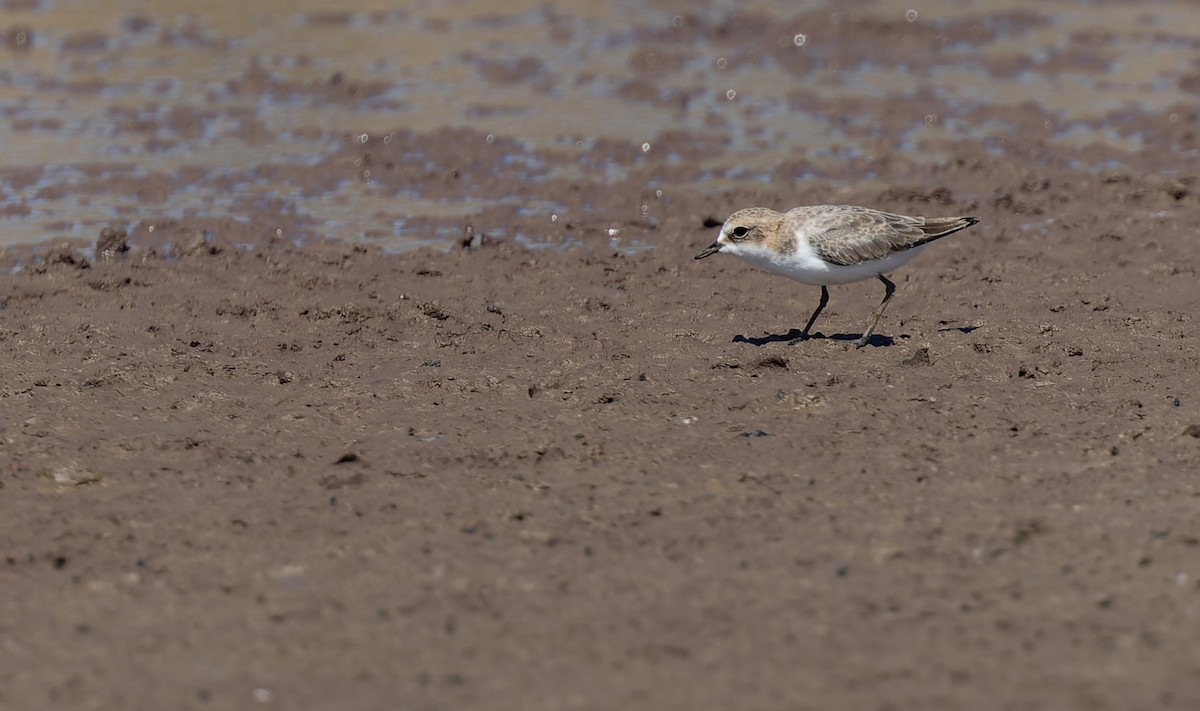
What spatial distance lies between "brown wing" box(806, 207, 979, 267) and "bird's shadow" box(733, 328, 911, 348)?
0.63 metres

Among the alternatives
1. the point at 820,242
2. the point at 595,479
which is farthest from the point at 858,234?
the point at 595,479

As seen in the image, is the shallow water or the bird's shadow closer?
the bird's shadow

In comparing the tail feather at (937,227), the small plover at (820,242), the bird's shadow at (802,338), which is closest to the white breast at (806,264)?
the small plover at (820,242)

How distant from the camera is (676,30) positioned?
84.0 feet

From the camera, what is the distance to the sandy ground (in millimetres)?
6082

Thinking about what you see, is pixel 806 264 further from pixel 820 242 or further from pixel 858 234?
pixel 858 234

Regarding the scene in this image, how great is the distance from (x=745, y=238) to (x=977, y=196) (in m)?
5.97

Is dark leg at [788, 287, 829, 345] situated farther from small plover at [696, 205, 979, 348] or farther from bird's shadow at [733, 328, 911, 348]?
small plover at [696, 205, 979, 348]

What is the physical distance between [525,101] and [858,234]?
1077 centimetres

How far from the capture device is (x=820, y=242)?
10.2 m

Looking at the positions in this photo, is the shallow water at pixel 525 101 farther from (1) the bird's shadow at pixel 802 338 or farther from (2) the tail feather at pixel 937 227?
(2) the tail feather at pixel 937 227

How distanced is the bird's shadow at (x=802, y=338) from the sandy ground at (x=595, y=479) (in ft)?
0.20

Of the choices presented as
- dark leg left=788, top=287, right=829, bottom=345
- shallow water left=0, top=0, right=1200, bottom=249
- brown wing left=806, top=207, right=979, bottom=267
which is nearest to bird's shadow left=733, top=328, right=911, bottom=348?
dark leg left=788, top=287, right=829, bottom=345

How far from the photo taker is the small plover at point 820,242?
33.7 ft
